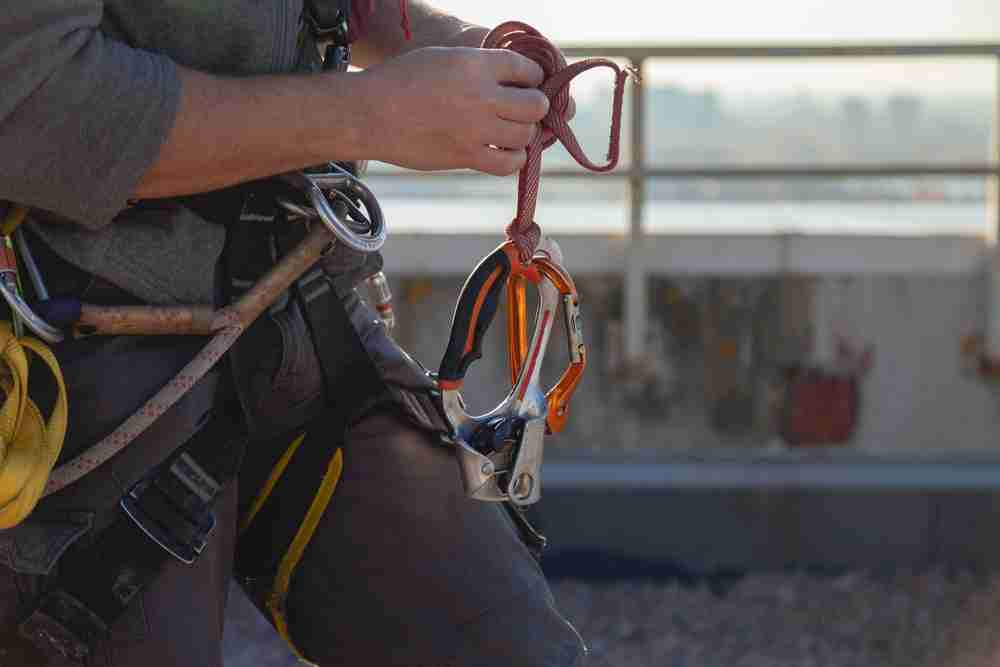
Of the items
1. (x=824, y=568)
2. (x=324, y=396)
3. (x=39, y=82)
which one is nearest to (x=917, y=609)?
(x=824, y=568)

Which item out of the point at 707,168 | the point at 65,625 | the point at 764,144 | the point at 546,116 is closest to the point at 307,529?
the point at 65,625

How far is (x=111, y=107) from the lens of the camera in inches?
61.8

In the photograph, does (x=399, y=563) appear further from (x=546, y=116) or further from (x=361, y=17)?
(x=361, y=17)

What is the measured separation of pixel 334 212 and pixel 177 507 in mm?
407

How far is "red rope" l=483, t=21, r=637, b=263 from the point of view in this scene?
72.9 inches

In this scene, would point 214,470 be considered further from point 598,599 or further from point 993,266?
point 993,266

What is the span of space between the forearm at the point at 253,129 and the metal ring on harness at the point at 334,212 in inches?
4.6

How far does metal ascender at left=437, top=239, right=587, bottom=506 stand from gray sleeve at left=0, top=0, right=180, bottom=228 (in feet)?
1.48

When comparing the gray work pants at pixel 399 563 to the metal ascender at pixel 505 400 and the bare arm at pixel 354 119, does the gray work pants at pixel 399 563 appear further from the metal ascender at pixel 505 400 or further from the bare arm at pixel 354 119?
the bare arm at pixel 354 119

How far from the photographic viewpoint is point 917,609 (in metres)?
4.76

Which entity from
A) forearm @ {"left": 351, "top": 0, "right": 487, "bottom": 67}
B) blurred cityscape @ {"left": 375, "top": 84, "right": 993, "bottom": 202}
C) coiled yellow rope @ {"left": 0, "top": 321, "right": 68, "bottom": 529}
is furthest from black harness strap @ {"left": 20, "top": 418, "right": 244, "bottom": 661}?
blurred cityscape @ {"left": 375, "top": 84, "right": 993, "bottom": 202}

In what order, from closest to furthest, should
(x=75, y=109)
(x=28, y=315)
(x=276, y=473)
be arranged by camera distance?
(x=75, y=109) < (x=28, y=315) < (x=276, y=473)

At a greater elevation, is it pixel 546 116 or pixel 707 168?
pixel 546 116

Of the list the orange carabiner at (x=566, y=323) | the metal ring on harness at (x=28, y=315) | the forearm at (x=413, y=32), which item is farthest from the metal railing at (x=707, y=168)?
the metal ring on harness at (x=28, y=315)
